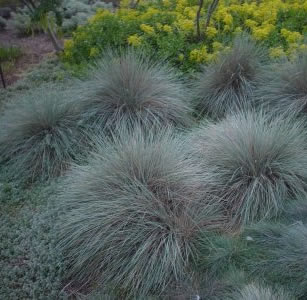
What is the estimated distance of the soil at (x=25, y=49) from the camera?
7.02 meters

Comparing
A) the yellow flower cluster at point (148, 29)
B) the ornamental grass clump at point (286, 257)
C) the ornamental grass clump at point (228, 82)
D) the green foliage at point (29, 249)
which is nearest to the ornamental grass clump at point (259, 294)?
the ornamental grass clump at point (286, 257)

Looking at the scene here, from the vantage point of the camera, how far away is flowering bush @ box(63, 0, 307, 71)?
5.56 metres

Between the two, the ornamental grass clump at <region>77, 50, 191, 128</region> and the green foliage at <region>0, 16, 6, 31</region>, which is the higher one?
the ornamental grass clump at <region>77, 50, 191, 128</region>

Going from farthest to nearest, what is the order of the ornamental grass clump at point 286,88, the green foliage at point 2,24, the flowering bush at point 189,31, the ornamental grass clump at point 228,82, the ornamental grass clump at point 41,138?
the green foliage at point 2,24
the flowering bush at point 189,31
the ornamental grass clump at point 228,82
the ornamental grass clump at point 286,88
the ornamental grass clump at point 41,138

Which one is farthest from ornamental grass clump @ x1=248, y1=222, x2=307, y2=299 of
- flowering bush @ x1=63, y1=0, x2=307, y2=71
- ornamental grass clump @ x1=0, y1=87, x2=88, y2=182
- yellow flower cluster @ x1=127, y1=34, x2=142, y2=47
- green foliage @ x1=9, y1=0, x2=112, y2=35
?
green foliage @ x1=9, y1=0, x2=112, y2=35

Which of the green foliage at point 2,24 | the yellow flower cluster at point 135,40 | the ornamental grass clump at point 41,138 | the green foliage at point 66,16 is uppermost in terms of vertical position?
the yellow flower cluster at point 135,40

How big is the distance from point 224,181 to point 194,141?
0.53m

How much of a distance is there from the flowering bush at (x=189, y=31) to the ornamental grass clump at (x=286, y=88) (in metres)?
0.42

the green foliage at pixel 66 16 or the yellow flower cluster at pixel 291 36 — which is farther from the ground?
the yellow flower cluster at pixel 291 36

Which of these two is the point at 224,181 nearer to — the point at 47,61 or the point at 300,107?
the point at 300,107

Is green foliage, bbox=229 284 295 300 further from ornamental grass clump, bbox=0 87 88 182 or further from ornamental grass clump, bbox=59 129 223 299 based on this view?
ornamental grass clump, bbox=0 87 88 182

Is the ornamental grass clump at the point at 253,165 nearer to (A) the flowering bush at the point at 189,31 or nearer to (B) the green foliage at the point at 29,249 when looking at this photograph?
(B) the green foliage at the point at 29,249

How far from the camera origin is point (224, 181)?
3.78 m

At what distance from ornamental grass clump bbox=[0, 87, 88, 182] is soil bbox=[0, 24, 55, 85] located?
2.15 meters
